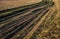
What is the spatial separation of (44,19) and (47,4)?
64.5 inches

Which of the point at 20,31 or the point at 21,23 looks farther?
the point at 21,23

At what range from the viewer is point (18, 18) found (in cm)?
443

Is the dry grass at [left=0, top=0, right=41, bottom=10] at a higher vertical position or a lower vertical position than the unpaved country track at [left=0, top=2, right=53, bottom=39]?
higher

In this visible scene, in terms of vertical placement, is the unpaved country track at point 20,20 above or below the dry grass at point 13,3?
below

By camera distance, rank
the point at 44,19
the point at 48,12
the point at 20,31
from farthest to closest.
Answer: the point at 48,12 → the point at 44,19 → the point at 20,31

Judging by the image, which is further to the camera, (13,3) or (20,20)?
(13,3)

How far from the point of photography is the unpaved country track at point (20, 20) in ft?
12.0

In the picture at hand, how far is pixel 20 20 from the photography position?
4.34 metres

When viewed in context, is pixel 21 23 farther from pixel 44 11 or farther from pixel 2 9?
pixel 44 11

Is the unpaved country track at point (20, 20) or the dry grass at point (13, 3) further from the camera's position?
the dry grass at point (13, 3)

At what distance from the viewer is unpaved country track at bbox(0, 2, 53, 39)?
3650 millimetres

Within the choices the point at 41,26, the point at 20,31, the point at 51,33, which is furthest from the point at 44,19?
the point at 20,31

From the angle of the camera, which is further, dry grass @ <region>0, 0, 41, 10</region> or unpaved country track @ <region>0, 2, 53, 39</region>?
dry grass @ <region>0, 0, 41, 10</region>

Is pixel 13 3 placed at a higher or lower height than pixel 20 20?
higher
